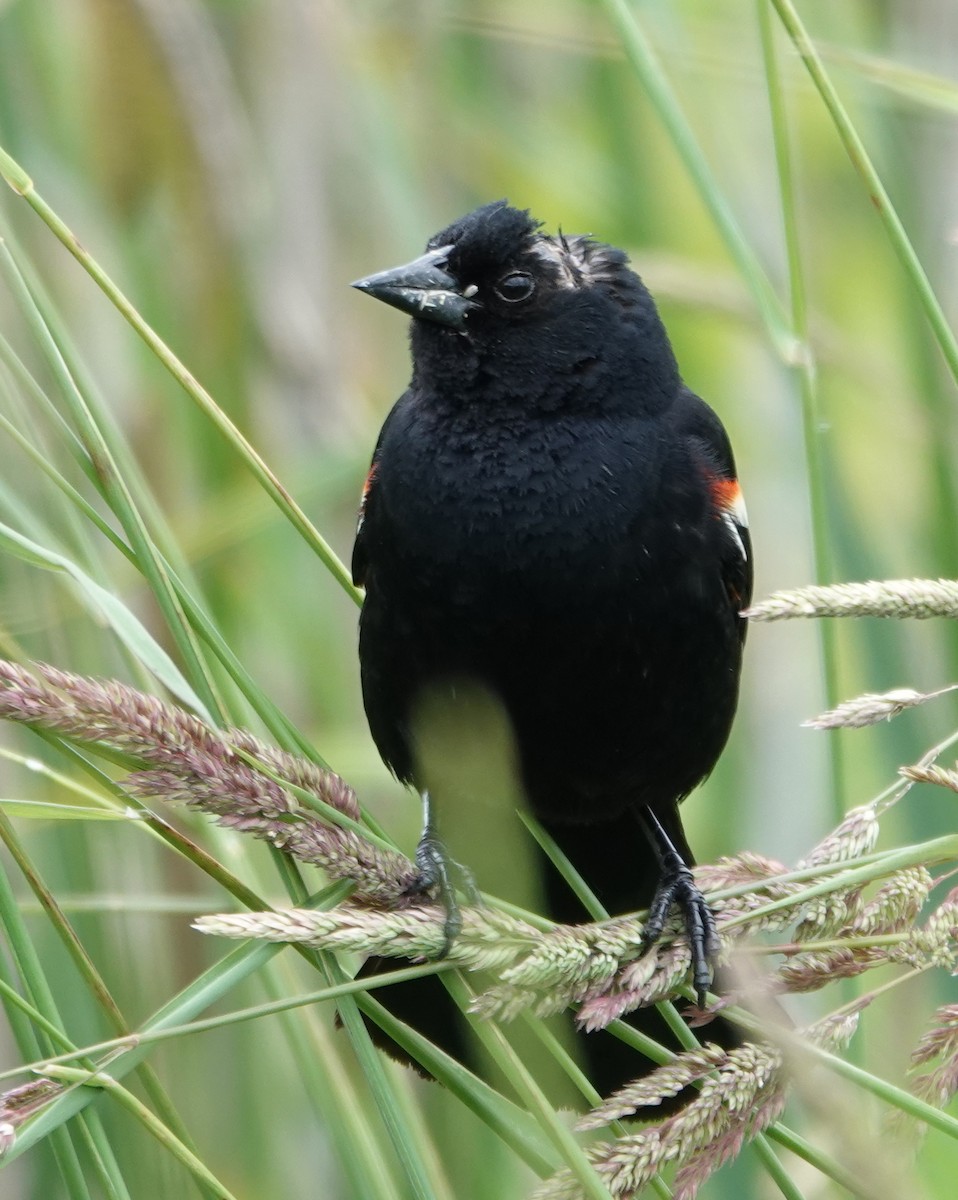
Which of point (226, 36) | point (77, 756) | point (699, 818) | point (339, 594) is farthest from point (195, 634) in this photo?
point (226, 36)

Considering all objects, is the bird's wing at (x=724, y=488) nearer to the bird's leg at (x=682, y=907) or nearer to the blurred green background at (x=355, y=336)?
the blurred green background at (x=355, y=336)

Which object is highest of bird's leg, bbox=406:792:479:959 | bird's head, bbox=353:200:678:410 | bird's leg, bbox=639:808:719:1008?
bird's head, bbox=353:200:678:410

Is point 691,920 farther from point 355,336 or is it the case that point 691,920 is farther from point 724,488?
point 355,336

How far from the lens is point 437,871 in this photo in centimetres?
193

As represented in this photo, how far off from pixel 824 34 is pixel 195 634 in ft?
5.20

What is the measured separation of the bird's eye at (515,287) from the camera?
2.13 metres

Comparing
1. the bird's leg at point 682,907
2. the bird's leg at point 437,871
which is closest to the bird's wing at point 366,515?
the bird's leg at point 437,871

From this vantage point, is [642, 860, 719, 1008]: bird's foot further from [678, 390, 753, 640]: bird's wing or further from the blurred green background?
[678, 390, 753, 640]: bird's wing

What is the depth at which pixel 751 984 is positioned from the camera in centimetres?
98

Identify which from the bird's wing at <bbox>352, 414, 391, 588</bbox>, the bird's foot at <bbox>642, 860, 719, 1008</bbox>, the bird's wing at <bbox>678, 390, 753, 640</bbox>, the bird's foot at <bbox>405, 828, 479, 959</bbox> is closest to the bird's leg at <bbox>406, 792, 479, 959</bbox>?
the bird's foot at <bbox>405, 828, 479, 959</bbox>

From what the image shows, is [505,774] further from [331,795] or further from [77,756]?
[77,756]

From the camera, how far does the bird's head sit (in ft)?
6.80

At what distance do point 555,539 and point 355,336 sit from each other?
4.37 ft

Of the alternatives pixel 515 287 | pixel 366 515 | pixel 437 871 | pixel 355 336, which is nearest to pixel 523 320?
pixel 515 287
